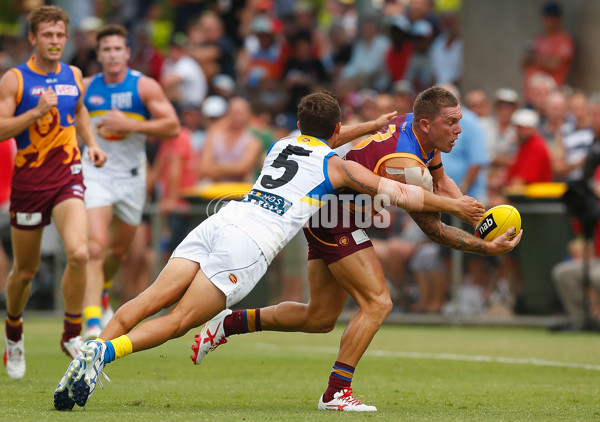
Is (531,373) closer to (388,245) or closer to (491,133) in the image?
(388,245)

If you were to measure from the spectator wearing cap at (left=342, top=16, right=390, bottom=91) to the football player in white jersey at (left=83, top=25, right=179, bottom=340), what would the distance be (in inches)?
324

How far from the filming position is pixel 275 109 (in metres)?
17.9

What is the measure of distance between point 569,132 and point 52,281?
7.90 metres

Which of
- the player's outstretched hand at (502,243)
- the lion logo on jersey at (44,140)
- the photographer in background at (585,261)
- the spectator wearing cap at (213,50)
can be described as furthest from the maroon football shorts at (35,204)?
the spectator wearing cap at (213,50)

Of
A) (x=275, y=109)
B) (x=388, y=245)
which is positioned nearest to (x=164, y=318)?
(x=388, y=245)

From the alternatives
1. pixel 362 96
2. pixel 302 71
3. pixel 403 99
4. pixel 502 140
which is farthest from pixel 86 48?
pixel 502 140

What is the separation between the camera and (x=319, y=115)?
7070 mm

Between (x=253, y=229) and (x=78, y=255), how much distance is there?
245 centimetres

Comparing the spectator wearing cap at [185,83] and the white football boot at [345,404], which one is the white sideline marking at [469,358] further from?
the spectator wearing cap at [185,83]

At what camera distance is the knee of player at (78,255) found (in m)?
8.75

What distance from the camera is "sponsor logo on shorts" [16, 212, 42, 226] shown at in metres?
8.79

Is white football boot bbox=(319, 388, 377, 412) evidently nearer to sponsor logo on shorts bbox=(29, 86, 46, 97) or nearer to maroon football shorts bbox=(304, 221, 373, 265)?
maroon football shorts bbox=(304, 221, 373, 265)

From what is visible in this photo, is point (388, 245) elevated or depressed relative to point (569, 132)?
depressed

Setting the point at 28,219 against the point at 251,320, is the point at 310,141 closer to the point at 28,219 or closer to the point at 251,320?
the point at 251,320
